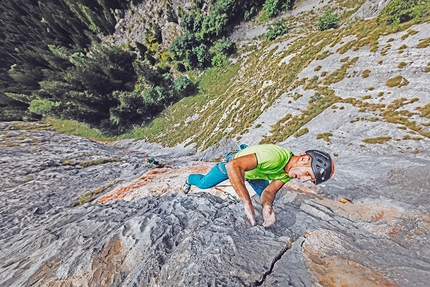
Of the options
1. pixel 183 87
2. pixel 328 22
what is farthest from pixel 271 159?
pixel 183 87

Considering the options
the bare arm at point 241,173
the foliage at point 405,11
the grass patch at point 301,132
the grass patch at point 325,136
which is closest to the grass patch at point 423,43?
the foliage at point 405,11

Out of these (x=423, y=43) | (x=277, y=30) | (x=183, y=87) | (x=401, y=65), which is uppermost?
(x=183, y=87)

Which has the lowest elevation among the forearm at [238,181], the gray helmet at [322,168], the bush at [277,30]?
the bush at [277,30]

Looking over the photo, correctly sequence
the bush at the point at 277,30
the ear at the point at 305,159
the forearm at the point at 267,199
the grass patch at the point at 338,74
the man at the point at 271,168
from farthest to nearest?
the bush at the point at 277,30 < the grass patch at the point at 338,74 < the forearm at the point at 267,199 < the ear at the point at 305,159 < the man at the point at 271,168

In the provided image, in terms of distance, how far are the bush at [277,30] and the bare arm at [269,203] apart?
26422 mm

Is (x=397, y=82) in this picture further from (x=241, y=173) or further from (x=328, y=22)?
(x=328, y=22)

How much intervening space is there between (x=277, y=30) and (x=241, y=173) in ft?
89.7

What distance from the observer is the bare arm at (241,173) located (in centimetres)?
391

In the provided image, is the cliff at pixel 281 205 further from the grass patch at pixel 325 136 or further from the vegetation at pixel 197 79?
the vegetation at pixel 197 79

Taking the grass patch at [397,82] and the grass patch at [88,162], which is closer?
the grass patch at [397,82]

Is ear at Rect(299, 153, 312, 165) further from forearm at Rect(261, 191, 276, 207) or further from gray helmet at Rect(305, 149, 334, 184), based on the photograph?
forearm at Rect(261, 191, 276, 207)

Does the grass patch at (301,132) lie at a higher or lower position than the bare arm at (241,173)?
lower

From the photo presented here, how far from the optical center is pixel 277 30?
2556cm

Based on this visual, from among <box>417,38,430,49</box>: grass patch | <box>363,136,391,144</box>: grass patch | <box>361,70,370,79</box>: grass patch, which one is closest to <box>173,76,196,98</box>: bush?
<box>361,70,370,79</box>: grass patch
